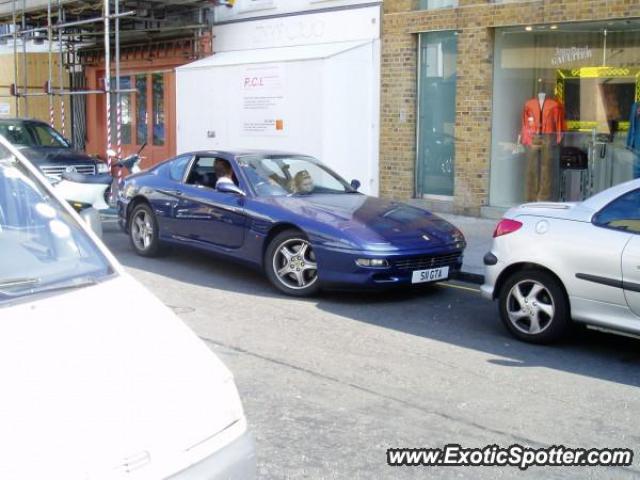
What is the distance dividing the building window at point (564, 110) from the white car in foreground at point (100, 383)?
415 inches

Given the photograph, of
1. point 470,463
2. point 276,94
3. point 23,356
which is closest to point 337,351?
point 470,463

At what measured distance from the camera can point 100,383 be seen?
110 inches

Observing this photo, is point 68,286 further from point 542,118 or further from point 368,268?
point 542,118

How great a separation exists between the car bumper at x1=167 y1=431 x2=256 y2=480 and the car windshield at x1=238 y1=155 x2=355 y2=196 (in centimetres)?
626

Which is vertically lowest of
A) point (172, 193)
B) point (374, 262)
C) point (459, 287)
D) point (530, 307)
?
point (459, 287)

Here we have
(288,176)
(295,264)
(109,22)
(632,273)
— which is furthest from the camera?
(109,22)

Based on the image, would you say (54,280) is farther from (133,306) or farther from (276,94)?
(276,94)

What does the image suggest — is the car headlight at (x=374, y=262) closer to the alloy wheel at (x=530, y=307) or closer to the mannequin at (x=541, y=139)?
the alloy wheel at (x=530, y=307)

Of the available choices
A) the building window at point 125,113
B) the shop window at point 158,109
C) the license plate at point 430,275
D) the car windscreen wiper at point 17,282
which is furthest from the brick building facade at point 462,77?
the car windscreen wiper at point 17,282

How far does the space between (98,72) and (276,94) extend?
26.8 ft

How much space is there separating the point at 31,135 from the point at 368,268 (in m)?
9.72

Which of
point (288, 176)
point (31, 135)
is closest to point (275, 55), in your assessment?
point (31, 135)

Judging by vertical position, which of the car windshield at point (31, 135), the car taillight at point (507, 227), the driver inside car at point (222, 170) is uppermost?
the car windshield at point (31, 135)

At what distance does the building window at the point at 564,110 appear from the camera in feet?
41.2
